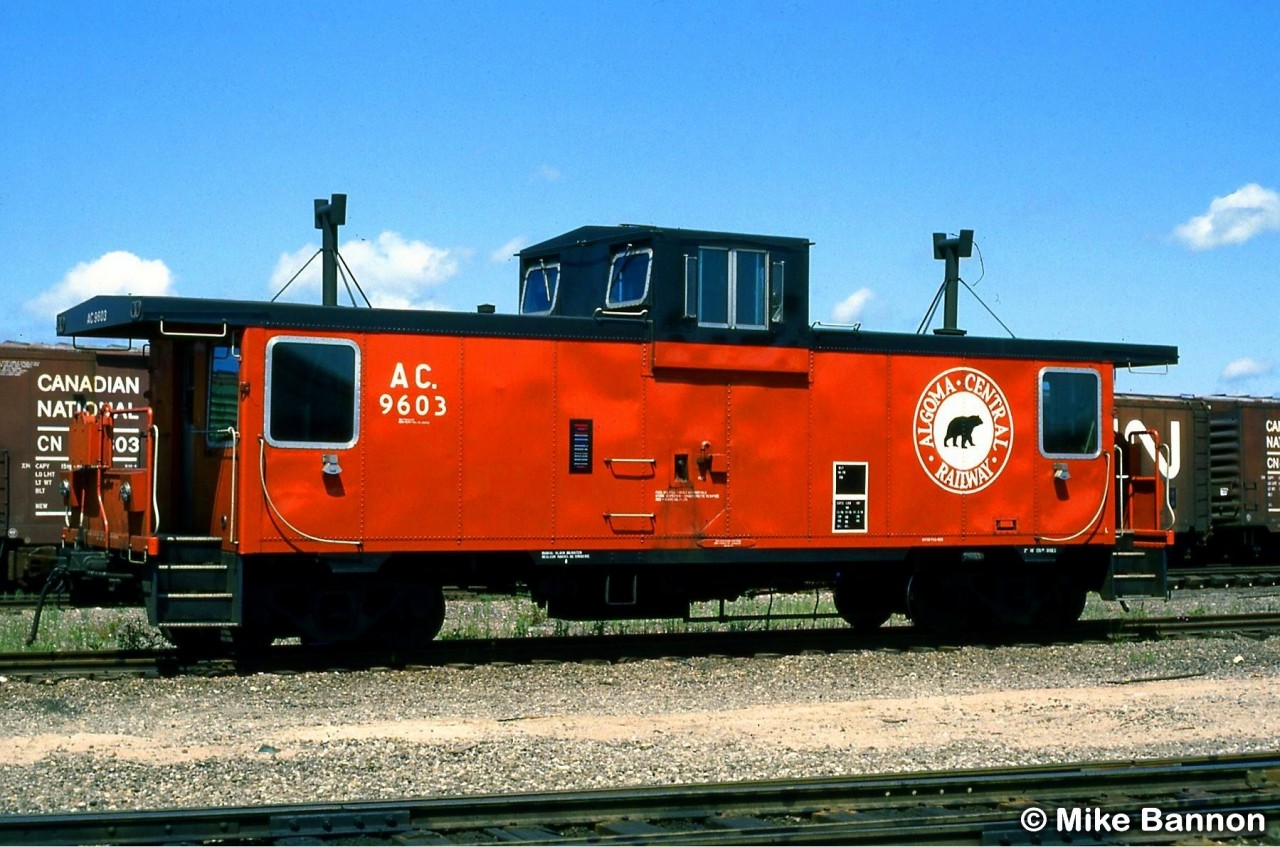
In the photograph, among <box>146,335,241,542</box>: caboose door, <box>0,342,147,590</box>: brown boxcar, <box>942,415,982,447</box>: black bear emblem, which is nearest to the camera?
<box>146,335,241,542</box>: caboose door

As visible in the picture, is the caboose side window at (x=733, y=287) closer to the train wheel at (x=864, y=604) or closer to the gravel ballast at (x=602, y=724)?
the gravel ballast at (x=602, y=724)

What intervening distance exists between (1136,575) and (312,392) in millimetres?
9030

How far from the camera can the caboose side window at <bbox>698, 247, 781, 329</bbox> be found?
47.8 ft

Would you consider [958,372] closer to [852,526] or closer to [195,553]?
[852,526]

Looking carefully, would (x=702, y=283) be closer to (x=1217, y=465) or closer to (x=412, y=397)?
(x=412, y=397)

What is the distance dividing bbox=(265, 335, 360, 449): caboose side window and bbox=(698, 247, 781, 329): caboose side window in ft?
11.0

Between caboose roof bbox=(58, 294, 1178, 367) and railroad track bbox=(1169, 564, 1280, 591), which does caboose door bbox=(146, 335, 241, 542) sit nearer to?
Result: caboose roof bbox=(58, 294, 1178, 367)

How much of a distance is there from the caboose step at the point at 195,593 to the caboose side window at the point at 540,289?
178 inches

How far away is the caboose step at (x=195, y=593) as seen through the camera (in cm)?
1274

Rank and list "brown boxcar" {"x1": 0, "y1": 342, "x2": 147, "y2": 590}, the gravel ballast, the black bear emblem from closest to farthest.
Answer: the gravel ballast, the black bear emblem, "brown boxcar" {"x1": 0, "y1": 342, "x2": 147, "y2": 590}

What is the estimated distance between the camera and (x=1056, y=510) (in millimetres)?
16188

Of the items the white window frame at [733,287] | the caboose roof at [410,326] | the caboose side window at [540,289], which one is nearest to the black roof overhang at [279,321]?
the caboose roof at [410,326]

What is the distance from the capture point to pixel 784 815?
293 inches

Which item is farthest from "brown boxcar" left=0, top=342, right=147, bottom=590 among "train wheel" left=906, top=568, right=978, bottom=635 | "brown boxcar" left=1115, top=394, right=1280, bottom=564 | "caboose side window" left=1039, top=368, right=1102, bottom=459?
"brown boxcar" left=1115, top=394, right=1280, bottom=564
